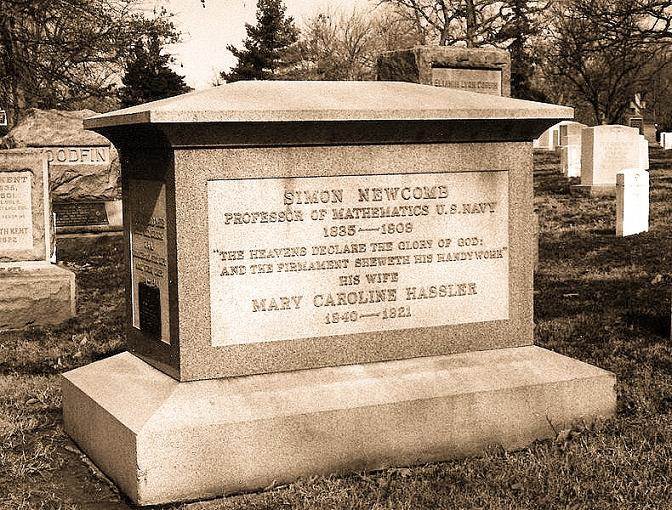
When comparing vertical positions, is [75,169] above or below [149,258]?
above

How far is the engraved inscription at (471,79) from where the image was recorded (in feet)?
38.0

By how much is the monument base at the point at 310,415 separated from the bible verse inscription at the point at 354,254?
0.27 metres

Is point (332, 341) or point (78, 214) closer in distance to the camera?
point (332, 341)

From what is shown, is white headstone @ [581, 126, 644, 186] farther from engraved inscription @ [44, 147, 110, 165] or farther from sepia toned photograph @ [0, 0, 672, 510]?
sepia toned photograph @ [0, 0, 672, 510]

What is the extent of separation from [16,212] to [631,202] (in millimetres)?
8370

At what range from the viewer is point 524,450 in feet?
15.6

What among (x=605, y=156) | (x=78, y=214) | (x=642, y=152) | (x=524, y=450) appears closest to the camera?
(x=524, y=450)

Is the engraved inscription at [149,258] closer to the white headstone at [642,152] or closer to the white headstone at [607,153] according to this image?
the white headstone at [607,153]

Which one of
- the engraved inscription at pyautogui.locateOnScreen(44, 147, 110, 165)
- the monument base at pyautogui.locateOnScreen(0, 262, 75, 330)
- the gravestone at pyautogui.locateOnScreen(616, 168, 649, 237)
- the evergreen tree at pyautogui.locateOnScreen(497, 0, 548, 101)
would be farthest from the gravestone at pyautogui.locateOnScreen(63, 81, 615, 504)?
the evergreen tree at pyautogui.locateOnScreen(497, 0, 548, 101)

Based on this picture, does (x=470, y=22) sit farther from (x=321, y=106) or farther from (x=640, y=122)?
(x=321, y=106)

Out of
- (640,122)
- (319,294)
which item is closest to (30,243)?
(319,294)

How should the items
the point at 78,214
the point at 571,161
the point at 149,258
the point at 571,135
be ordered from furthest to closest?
the point at 571,135
the point at 571,161
the point at 78,214
the point at 149,258

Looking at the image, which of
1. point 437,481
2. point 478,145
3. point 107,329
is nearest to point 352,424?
point 437,481

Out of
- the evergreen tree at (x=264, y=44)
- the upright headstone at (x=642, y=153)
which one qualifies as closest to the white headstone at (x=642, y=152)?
the upright headstone at (x=642, y=153)
